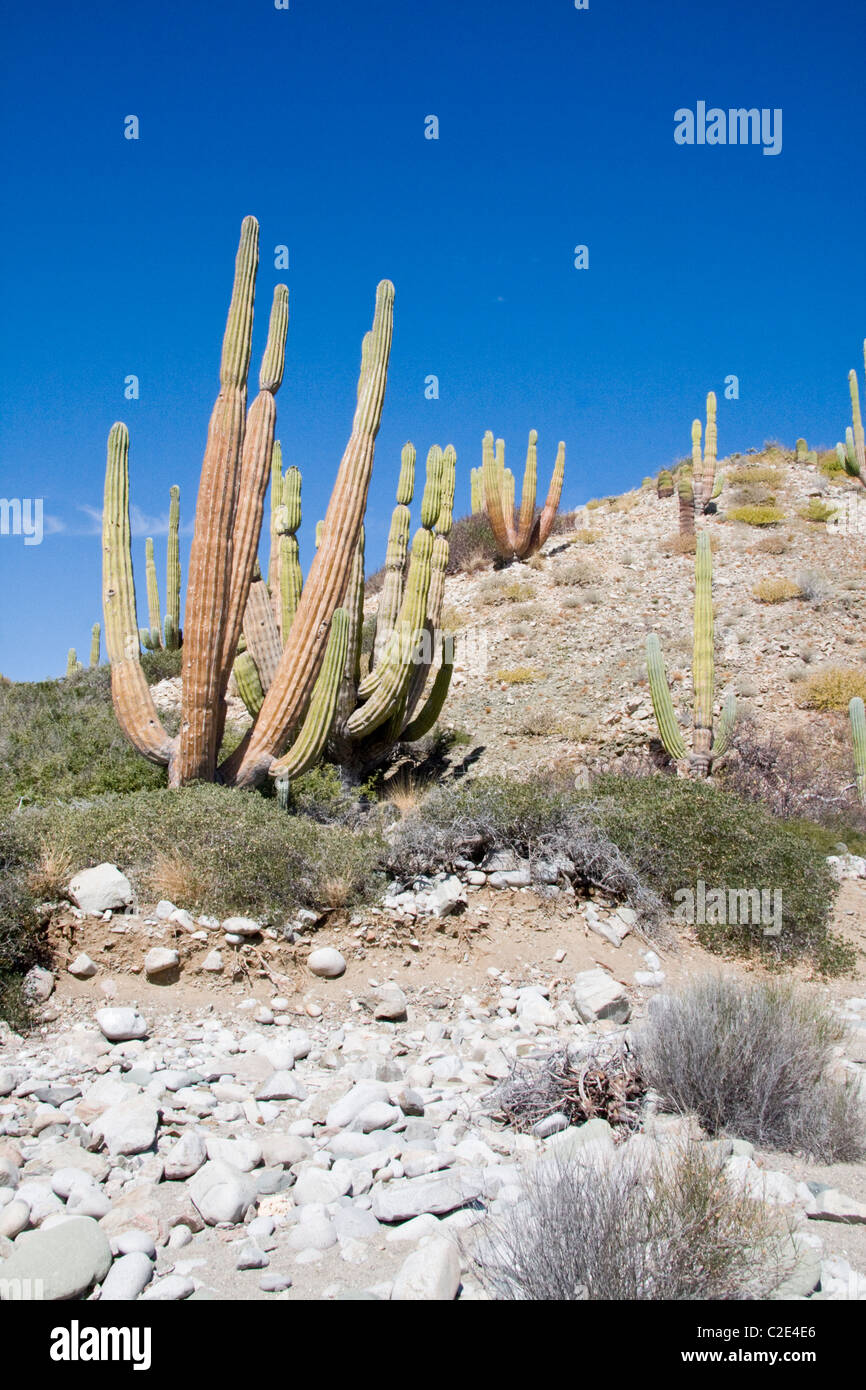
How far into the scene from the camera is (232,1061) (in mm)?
4457

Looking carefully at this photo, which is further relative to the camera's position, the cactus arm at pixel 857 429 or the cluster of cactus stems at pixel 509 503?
the cluster of cactus stems at pixel 509 503

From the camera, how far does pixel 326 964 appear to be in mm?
5531

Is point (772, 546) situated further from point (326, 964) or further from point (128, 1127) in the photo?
point (128, 1127)

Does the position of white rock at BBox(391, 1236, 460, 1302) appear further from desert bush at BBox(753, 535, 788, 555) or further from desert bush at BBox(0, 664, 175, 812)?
desert bush at BBox(753, 535, 788, 555)

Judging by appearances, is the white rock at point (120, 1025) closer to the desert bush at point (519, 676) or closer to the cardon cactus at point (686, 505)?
the desert bush at point (519, 676)

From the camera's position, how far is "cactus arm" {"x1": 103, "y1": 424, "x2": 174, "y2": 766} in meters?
8.62

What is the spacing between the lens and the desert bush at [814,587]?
→ 708 inches

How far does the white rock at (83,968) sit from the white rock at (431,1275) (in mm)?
Answer: 3315

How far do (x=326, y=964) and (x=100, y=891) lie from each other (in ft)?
5.11

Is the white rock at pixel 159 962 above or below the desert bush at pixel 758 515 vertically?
below

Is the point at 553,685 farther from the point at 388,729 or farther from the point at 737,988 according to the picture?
the point at 737,988

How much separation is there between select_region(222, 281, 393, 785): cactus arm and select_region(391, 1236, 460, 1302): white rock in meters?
6.54

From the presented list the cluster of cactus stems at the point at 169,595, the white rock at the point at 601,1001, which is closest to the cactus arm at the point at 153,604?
the cluster of cactus stems at the point at 169,595
